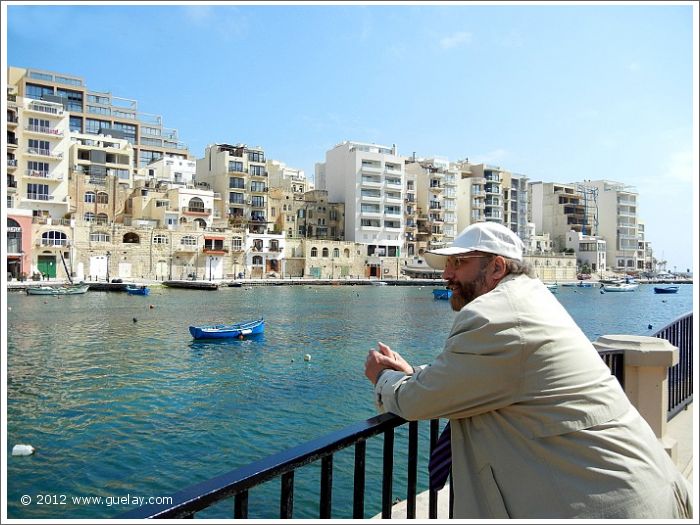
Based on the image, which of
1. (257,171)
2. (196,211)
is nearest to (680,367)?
(196,211)

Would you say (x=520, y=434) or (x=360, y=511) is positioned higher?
(x=520, y=434)

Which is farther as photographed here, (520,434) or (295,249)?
(295,249)

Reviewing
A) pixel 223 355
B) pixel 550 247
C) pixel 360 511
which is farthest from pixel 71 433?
pixel 550 247

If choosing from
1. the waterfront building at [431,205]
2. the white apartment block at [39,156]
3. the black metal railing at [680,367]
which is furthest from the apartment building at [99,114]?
the black metal railing at [680,367]

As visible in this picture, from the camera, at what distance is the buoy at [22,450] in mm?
11469

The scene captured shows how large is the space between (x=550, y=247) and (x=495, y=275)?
101m

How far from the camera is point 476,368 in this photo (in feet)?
6.90

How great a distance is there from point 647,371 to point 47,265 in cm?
5728

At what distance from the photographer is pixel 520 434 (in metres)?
2.11

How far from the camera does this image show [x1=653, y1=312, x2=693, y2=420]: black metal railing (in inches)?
247

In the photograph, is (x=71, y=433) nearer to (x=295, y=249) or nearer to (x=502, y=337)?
(x=502, y=337)

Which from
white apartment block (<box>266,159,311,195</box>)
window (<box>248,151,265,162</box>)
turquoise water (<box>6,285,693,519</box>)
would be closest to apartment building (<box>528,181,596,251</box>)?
white apartment block (<box>266,159,311,195</box>)

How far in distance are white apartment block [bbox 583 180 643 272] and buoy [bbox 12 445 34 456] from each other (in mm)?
100295

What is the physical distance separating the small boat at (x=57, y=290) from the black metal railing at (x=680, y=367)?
44859 mm
